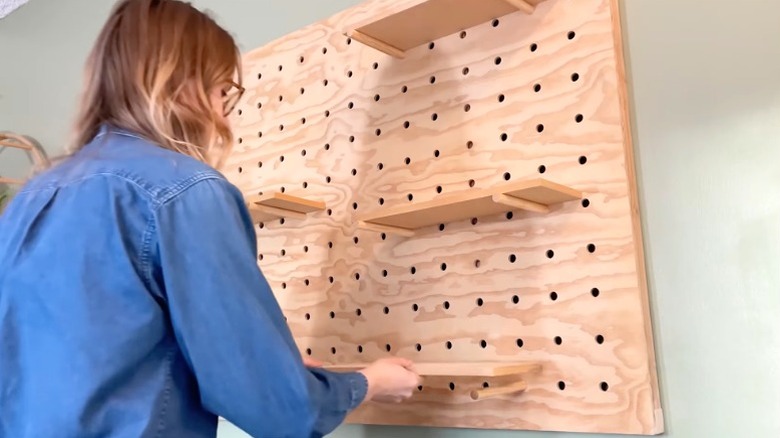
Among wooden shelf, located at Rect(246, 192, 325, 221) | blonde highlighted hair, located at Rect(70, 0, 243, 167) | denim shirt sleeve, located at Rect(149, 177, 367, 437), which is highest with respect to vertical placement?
blonde highlighted hair, located at Rect(70, 0, 243, 167)

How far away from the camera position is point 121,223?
77 centimetres

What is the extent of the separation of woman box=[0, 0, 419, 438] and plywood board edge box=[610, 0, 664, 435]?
43 cm

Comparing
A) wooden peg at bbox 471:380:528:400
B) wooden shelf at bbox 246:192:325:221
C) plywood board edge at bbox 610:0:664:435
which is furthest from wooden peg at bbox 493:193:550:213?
wooden shelf at bbox 246:192:325:221

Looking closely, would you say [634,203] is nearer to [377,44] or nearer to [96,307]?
[377,44]

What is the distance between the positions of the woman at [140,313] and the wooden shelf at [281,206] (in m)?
0.50

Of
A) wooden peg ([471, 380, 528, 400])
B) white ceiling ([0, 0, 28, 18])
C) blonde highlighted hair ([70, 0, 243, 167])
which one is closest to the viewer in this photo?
blonde highlighted hair ([70, 0, 243, 167])

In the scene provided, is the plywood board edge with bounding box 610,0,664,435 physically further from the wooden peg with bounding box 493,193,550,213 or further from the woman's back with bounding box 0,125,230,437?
the woman's back with bounding box 0,125,230,437

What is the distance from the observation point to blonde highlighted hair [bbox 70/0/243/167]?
2.89 ft

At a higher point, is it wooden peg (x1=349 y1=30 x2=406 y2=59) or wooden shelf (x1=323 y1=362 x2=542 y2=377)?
wooden peg (x1=349 y1=30 x2=406 y2=59)

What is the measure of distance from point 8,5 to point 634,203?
7.74 feet

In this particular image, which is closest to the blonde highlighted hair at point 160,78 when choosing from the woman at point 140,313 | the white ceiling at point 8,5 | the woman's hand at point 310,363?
the woman at point 140,313

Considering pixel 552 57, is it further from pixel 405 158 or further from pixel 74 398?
pixel 74 398

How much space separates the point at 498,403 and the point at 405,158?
0.46 m

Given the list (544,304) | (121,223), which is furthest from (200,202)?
(544,304)
